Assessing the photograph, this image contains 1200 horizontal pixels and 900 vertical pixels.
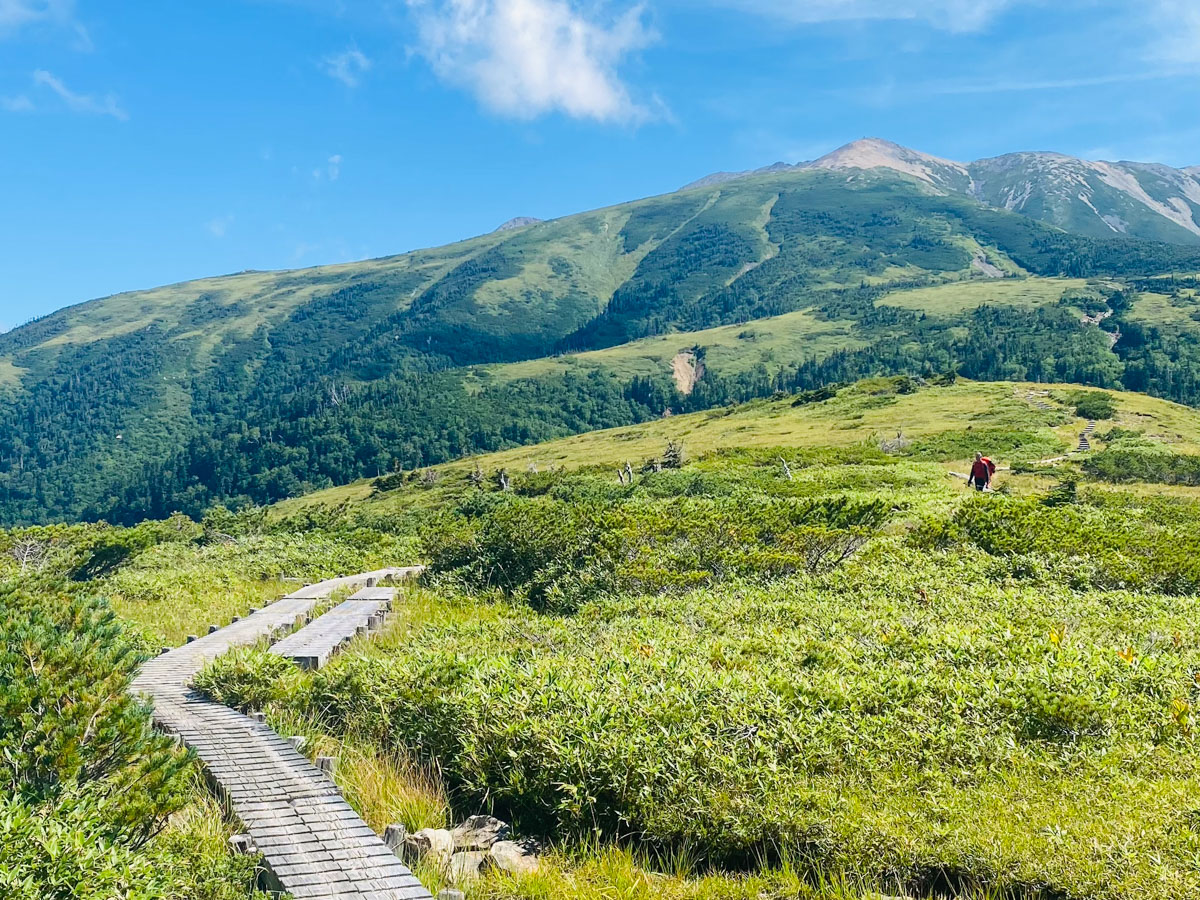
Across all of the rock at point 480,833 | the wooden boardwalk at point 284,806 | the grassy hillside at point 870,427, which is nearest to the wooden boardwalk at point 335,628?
the wooden boardwalk at point 284,806

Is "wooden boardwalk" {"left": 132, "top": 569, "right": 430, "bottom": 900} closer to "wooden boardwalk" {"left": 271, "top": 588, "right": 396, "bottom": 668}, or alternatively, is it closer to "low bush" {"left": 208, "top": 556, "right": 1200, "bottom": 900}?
"low bush" {"left": 208, "top": 556, "right": 1200, "bottom": 900}

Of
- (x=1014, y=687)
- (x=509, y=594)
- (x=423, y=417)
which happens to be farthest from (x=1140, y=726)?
(x=423, y=417)

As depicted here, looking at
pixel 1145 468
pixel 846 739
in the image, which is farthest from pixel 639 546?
pixel 1145 468

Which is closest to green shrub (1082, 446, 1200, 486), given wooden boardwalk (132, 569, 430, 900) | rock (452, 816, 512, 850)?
rock (452, 816, 512, 850)

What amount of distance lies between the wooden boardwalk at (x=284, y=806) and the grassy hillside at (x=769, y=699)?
0.35m

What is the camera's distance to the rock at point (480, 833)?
7176 millimetres

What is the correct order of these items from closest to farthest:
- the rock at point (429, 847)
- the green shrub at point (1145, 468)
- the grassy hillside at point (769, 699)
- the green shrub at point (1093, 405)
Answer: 1. the grassy hillside at point (769, 699)
2. the rock at point (429, 847)
3. the green shrub at point (1145, 468)
4. the green shrub at point (1093, 405)

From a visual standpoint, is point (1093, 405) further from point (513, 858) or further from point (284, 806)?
point (284, 806)

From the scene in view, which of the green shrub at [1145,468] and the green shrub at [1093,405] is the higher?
the green shrub at [1145,468]

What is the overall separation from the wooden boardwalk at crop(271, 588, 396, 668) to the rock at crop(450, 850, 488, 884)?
580 centimetres

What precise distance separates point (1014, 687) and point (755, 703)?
9.02 feet

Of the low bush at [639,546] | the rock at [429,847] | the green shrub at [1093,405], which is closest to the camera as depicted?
the rock at [429,847]

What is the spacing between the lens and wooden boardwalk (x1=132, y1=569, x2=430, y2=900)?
6055mm

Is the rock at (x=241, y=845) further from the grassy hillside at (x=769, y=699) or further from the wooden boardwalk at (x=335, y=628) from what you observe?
the wooden boardwalk at (x=335, y=628)
